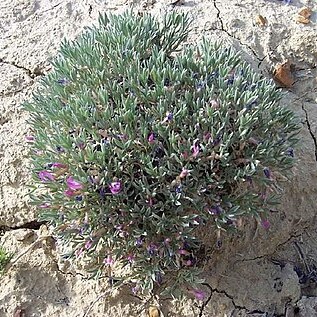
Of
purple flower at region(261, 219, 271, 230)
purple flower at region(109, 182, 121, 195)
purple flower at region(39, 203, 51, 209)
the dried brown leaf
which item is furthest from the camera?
purple flower at region(261, 219, 271, 230)

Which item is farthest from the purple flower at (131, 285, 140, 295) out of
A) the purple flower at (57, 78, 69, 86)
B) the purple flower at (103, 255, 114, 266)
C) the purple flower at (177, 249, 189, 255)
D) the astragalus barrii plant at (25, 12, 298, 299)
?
the purple flower at (57, 78, 69, 86)

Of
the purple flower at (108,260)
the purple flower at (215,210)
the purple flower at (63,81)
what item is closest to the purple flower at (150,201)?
the purple flower at (215,210)

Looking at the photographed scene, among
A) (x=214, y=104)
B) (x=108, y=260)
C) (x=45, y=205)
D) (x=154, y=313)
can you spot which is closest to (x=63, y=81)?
(x=45, y=205)

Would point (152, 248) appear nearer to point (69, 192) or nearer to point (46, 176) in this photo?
point (69, 192)

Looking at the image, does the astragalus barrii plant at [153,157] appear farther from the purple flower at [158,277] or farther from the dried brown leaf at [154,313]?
the dried brown leaf at [154,313]

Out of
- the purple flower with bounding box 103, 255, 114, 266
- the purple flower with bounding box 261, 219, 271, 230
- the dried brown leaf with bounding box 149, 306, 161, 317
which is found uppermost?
the purple flower with bounding box 103, 255, 114, 266

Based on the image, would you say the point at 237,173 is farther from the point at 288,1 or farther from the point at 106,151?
the point at 288,1

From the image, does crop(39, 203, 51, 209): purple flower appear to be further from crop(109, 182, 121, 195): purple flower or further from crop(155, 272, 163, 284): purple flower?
crop(155, 272, 163, 284): purple flower
